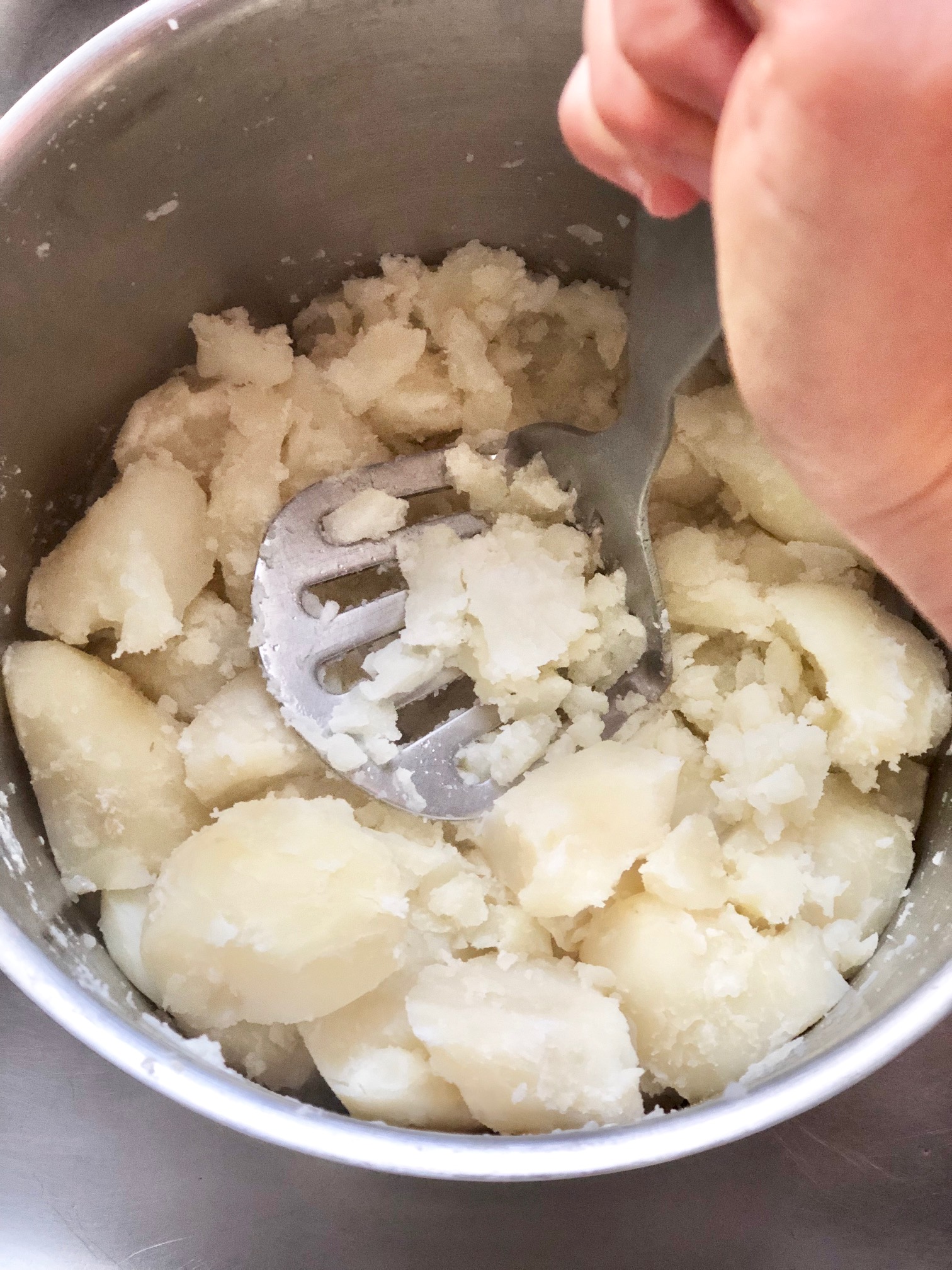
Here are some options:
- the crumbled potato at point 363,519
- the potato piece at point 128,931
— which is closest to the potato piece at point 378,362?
the crumbled potato at point 363,519

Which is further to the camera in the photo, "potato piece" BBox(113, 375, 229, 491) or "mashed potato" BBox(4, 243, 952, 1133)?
"potato piece" BBox(113, 375, 229, 491)

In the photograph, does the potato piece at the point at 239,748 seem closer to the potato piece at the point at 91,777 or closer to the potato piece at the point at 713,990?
the potato piece at the point at 91,777

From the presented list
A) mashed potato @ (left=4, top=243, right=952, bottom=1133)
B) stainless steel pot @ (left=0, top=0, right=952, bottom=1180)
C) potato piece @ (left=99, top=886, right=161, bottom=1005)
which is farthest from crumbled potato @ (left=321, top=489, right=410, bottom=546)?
potato piece @ (left=99, top=886, right=161, bottom=1005)

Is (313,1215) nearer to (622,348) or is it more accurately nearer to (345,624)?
(345,624)

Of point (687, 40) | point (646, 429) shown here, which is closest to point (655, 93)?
point (687, 40)

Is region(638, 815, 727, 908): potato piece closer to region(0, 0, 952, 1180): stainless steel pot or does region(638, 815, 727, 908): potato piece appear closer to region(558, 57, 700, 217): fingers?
region(0, 0, 952, 1180): stainless steel pot

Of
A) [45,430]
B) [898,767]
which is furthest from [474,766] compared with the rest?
[45,430]
